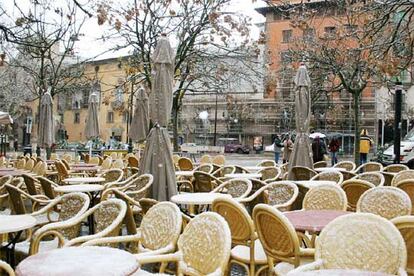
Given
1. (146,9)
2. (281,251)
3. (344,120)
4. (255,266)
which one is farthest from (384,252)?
(344,120)

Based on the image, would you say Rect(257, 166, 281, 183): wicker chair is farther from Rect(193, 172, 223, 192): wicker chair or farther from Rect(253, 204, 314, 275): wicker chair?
Rect(253, 204, 314, 275): wicker chair

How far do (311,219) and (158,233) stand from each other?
1.51 metres

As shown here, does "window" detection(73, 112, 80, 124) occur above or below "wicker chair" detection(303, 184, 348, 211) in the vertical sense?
above

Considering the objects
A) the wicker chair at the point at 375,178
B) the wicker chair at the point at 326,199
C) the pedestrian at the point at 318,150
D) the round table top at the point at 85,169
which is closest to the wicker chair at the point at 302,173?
the wicker chair at the point at 375,178

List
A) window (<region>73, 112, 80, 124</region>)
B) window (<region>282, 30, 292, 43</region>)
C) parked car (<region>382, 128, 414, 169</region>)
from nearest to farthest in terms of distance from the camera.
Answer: parked car (<region>382, 128, 414, 169</region>) < window (<region>282, 30, 292, 43</region>) < window (<region>73, 112, 80, 124</region>)

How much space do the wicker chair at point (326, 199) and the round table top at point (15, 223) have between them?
2.94 metres

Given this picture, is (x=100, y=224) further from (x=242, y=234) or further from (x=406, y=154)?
(x=406, y=154)

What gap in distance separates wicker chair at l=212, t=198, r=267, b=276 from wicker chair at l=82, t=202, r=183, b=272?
691 millimetres

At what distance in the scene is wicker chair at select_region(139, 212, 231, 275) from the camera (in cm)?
338

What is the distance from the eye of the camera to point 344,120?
4669 cm

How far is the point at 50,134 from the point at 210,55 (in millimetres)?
6530

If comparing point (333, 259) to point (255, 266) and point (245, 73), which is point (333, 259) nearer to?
point (255, 266)

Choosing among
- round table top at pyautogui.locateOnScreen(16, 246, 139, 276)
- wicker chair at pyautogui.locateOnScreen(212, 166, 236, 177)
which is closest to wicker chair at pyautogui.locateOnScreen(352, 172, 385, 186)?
wicker chair at pyautogui.locateOnScreen(212, 166, 236, 177)

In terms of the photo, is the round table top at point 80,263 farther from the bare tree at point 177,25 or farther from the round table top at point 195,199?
the bare tree at point 177,25
